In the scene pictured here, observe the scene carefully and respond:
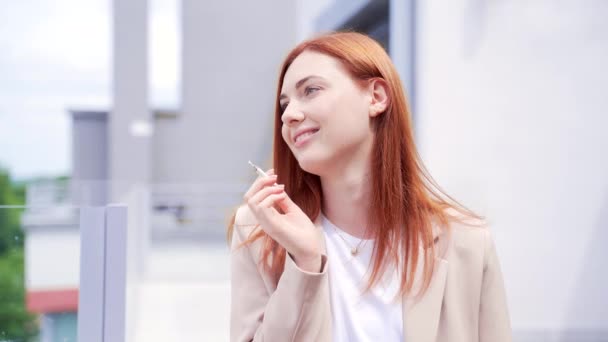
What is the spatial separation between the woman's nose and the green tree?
614 mm

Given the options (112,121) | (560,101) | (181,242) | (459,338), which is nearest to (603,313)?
(560,101)

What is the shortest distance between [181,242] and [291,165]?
824 cm

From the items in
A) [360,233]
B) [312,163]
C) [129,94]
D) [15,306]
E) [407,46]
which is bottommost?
[15,306]

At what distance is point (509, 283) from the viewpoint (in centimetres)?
254

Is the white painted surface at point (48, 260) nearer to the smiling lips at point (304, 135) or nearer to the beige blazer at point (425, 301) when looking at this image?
the beige blazer at point (425, 301)

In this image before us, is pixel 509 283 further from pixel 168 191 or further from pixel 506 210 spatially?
pixel 168 191

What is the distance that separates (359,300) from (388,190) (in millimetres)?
199

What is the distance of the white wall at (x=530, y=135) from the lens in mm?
2508

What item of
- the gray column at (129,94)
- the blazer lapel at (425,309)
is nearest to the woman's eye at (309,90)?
the blazer lapel at (425,309)

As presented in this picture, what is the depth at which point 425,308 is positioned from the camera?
1005 millimetres

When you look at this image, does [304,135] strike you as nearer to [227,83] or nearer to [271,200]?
[271,200]

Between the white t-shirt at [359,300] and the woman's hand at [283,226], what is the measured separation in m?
0.11

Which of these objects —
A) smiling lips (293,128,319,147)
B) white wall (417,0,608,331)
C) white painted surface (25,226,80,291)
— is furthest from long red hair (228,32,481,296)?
white wall (417,0,608,331)

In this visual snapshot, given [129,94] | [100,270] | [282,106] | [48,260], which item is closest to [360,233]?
[282,106]
